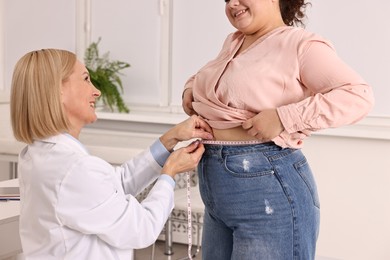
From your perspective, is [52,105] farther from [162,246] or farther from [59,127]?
[162,246]

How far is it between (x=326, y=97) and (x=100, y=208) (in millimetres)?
588

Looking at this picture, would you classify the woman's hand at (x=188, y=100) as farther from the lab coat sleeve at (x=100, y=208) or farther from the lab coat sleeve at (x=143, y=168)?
the lab coat sleeve at (x=100, y=208)

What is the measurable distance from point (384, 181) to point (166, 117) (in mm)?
1306

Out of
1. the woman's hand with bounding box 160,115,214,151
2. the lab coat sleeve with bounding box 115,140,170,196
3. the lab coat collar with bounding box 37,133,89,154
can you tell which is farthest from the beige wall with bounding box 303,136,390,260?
the lab coat collar with bounding box 37,133,89,154

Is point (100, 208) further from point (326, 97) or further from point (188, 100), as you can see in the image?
point (326, 97)

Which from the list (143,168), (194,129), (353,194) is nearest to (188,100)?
(194,129)

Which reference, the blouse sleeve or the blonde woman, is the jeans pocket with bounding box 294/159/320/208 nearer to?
the blouse sleeve

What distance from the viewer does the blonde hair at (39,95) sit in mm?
1625

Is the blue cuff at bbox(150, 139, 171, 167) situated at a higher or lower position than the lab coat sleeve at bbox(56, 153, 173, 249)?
higher

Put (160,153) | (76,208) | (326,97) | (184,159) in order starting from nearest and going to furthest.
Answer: (326,97), (76,208), (184,159), (160,153)

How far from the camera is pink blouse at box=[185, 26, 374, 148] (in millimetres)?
1480

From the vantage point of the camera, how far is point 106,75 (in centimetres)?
411

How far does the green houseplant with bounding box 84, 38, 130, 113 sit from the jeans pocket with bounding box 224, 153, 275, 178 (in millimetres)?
2620

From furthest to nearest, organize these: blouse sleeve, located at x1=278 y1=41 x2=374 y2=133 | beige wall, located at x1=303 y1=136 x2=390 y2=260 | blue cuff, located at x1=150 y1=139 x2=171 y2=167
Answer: beige wall, located at x1=303 y1=136 x2=390 y2=260
blue cuff, located at x1=150 y1=139 x2=171 y2=167
blouse sleeve, located at x1=278 y1=41 x2=374 y2=133
